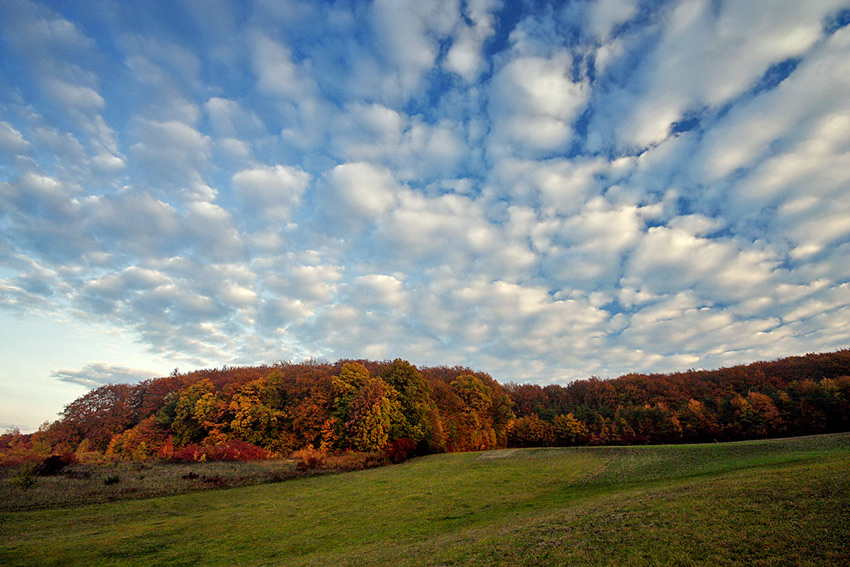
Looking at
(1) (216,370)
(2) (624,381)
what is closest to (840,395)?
(2) (624,381)

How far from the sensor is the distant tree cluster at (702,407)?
247 feet

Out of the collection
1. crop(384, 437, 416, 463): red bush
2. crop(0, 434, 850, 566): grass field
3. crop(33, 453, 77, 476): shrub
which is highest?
crop(33, 453, 77, 476): shrub

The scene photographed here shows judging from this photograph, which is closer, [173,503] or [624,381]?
[173,503]

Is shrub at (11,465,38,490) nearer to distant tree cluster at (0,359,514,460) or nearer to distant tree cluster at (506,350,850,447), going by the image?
distant tree cluster at (0,359,514,460)

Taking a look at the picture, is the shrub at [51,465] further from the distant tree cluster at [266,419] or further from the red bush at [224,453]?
the distant tree cluster at [266,419]

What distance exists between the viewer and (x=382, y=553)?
55.6ft

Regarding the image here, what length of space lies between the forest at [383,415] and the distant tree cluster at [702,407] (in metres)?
0.29

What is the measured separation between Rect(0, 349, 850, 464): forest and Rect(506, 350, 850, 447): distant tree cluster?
0.29m

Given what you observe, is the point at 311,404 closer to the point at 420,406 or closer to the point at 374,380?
the point at 374,380

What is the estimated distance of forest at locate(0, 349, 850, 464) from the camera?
2502 inches

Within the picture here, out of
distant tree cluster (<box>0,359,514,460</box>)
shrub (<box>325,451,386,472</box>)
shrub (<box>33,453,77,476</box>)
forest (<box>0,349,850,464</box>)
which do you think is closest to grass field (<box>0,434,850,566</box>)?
shrub (<box>325,451,386,472</box>)

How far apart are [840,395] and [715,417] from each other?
70.8 ft

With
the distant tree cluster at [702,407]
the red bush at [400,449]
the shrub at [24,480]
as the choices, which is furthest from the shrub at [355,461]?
the distant tree cluster at [702,407]

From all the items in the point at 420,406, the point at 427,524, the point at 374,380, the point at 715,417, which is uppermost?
the point at 374,380
